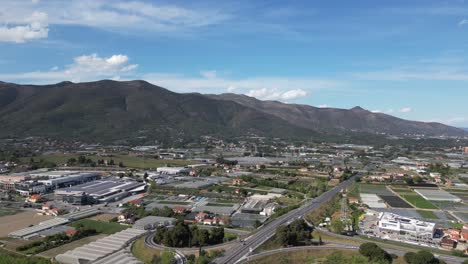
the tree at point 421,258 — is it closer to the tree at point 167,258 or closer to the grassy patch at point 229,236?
the grassy patch at point 229,236

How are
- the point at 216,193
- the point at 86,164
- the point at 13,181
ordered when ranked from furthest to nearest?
the point at 86,164, the point at 13,181, the point at 216,193

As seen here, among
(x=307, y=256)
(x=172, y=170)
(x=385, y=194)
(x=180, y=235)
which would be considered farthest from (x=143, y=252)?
(x=172, y=170)

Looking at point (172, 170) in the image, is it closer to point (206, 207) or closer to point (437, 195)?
point (206, 207)

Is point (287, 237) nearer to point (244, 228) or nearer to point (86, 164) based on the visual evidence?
point (244, 228)

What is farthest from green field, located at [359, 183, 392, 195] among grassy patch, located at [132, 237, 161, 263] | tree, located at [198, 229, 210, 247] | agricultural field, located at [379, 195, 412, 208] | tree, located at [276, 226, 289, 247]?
grassy patch, located at [132, 237, 161, 263]

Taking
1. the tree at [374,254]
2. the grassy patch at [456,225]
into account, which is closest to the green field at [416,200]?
the grassy patch at [456,225]

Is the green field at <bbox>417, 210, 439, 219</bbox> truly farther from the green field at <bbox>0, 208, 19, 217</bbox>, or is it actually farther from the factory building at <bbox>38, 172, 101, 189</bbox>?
the factory building at <bbox>38, 172, 101, 189</bbox>

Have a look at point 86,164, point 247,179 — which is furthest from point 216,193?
point 86,164
